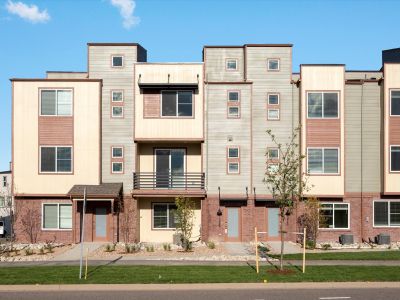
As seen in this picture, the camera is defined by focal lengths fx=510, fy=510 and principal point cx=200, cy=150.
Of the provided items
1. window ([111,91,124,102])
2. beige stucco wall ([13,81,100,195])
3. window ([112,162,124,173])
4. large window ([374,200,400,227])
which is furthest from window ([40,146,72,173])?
large window ([374,200,400,227])

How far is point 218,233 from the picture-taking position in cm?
3145

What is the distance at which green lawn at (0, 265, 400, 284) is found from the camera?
1839 cm

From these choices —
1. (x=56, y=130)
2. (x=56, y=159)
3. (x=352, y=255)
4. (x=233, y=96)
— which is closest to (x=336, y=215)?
(x=352, y=255)

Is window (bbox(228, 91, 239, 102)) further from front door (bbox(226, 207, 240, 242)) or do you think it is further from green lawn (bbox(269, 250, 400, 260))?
green lawn (bbox(269, 250, 400, 260))

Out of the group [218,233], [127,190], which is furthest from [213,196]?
[127,190]

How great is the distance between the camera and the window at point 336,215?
31.7 meters

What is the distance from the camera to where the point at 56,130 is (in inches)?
1233

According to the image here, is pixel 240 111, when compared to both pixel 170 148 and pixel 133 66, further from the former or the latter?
pixel 133 66

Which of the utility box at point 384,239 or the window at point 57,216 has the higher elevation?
the window at point 57,216

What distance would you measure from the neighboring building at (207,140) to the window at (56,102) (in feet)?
0.20

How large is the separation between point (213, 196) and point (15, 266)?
1294cm

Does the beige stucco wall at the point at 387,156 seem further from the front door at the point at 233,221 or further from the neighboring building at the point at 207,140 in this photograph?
the front door at the point at 233,221

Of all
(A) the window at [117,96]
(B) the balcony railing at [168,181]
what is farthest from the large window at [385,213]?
(A) the window at [117,96]

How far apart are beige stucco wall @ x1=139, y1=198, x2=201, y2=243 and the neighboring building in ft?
0.48
